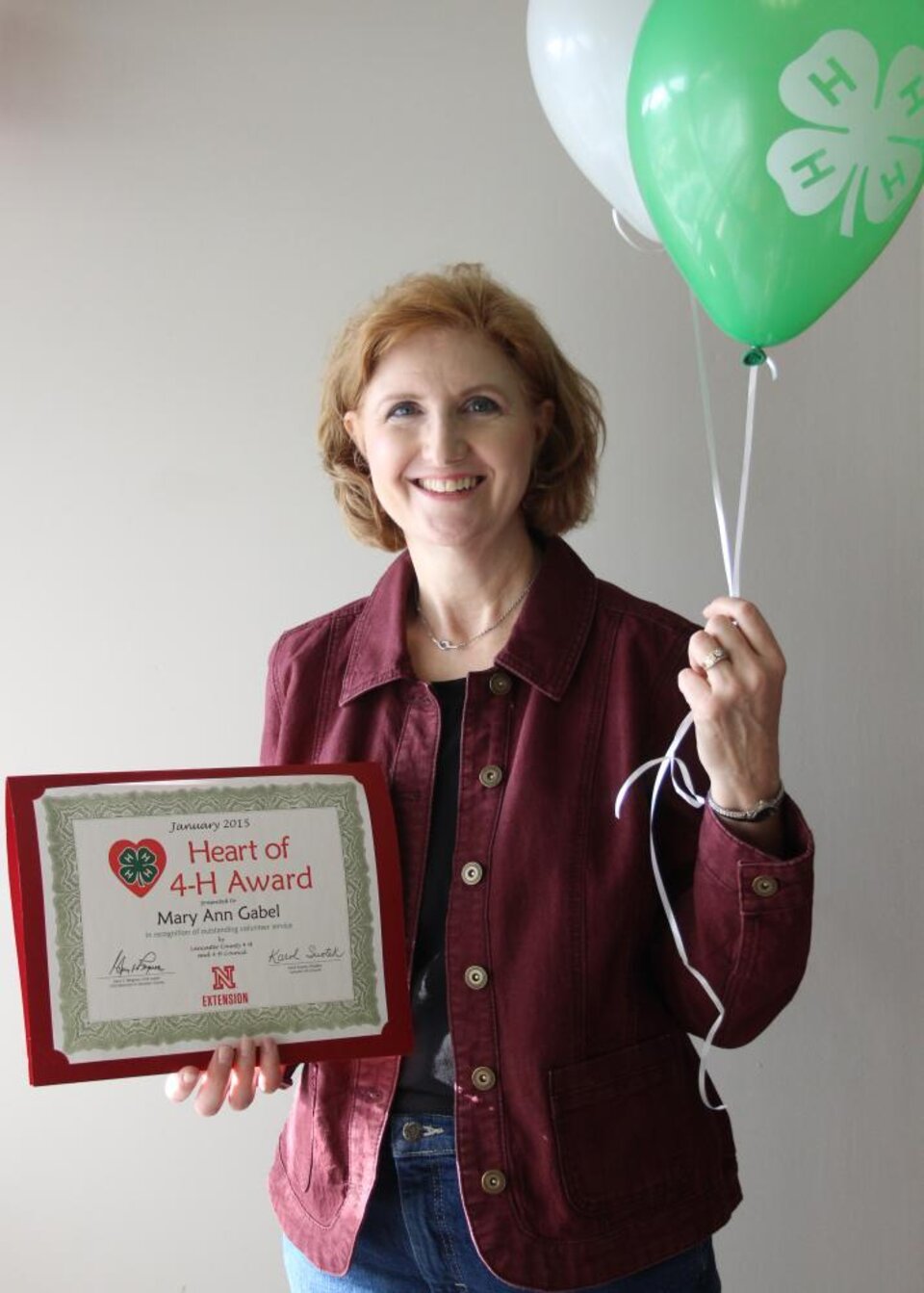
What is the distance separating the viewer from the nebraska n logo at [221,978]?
1378mm

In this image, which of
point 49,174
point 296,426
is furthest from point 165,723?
point 49,174

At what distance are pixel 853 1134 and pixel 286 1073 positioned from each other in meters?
0.81

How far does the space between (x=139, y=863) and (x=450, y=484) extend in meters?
0.50

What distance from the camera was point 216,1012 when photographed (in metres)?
1.38

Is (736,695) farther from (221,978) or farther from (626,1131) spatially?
(221,978)

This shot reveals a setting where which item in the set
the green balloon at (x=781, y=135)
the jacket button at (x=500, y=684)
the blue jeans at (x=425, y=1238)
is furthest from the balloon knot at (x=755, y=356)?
the blue jeans at (x=425, y=1238)

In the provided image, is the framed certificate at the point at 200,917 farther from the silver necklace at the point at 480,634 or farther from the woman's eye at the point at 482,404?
the woman's eye at the point at 482,404

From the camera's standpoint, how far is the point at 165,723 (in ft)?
6.64

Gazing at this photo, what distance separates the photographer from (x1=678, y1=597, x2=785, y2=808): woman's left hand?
1280mm

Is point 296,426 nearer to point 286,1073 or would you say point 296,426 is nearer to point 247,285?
point 247,285

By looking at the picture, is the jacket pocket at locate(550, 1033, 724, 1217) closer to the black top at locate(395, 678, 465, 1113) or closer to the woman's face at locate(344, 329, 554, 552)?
the black top at locate(395, 678, 465, 1113)

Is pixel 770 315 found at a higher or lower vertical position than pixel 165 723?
higher

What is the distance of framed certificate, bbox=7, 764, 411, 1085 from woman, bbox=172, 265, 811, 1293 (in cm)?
5
